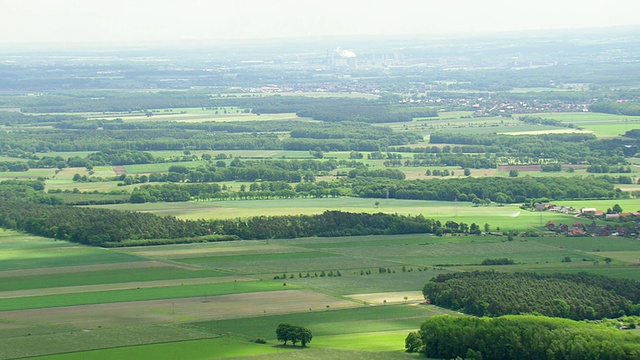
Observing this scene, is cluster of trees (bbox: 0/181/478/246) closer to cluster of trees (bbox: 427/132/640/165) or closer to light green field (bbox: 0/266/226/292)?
light green field (bbox: 0/266/226/292)

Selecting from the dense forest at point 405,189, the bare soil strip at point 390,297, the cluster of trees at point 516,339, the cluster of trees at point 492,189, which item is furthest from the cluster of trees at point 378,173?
the cluster of trees at point 516,339

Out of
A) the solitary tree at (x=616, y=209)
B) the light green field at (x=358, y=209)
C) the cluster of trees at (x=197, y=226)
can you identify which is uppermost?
the cluster of trees at (x=197, y=226)

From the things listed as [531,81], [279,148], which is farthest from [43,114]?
[531,81]

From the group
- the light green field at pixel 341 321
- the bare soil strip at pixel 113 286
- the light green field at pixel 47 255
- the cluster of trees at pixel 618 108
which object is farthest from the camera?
the cluster of trees at pixel 618 108

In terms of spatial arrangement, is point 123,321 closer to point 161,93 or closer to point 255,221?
point 255,221

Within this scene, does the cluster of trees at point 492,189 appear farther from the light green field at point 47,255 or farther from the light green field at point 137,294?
the light green field at point 137,294

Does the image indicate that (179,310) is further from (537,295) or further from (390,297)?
(537,295)

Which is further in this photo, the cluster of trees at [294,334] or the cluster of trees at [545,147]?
the cluster of trees at [545,147]
